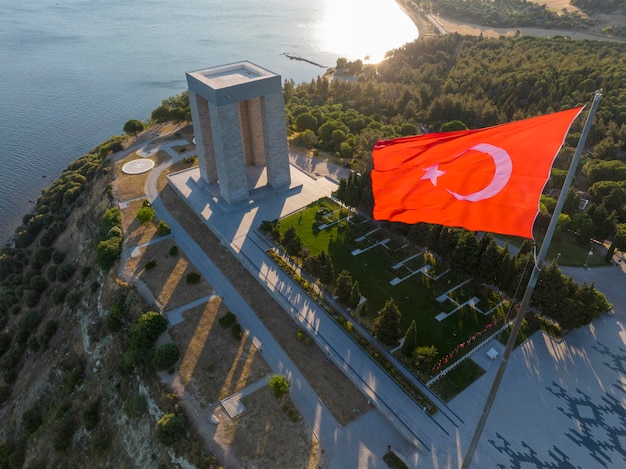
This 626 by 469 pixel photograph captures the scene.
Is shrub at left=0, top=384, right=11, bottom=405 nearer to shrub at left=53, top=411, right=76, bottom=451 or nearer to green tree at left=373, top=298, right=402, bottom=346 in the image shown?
shrub at left=53, top=411, right=76, bottom=451

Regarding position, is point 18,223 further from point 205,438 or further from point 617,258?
point 617,258

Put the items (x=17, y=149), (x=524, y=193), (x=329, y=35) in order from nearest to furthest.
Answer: (x=524, y=193), (x=17, y=149), (x=329, y=35)

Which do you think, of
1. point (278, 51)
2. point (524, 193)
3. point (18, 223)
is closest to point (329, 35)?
point (278, 51)

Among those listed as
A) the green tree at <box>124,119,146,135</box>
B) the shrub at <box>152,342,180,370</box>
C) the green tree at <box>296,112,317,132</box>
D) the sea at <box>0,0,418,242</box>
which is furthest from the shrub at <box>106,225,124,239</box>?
the green tree at <box>296,112,317,132</box>

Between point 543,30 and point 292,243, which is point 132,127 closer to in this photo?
point 292,243

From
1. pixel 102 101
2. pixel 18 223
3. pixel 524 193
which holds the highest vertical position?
pixel 524 193

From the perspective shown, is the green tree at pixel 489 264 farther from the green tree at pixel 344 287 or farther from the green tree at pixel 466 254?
the green tree at pixel 344 287
